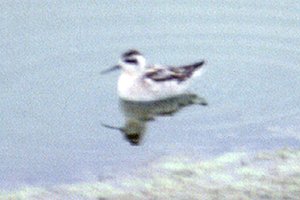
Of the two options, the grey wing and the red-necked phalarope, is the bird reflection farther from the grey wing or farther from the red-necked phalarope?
the grey wing

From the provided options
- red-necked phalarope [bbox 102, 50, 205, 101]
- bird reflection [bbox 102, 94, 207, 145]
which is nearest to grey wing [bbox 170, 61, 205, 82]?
red-necked phalarope [bbox 102, 50, 205, 101]

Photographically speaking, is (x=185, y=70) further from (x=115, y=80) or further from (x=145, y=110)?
(x=115, y=80)

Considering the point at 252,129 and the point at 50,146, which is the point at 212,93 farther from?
the point at 50,146

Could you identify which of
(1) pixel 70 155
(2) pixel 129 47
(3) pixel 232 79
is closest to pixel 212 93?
(3) pixel 232 79

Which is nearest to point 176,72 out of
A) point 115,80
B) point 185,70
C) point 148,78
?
point 185,70

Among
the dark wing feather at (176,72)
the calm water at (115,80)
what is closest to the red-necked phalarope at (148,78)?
the dark wing feather at (176,72)

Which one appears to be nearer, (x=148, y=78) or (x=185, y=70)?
(x=185, y=70)

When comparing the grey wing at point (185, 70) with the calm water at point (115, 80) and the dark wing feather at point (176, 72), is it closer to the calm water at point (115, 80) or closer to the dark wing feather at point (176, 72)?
the dark wing feather at point (176, 72)
